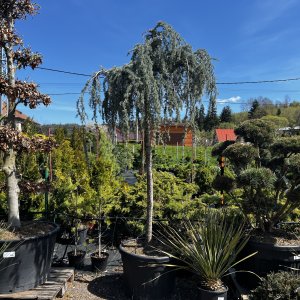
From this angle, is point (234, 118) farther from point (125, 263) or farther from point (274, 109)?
point (125, 263)

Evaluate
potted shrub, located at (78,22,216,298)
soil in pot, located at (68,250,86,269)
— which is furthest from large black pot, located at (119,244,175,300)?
soil in pot, located at (68,250,86,269)

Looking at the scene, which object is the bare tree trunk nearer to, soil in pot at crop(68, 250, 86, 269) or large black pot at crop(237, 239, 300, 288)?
soil in pot at crop(68, 250, 86, 269)

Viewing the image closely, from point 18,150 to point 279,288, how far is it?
298cm

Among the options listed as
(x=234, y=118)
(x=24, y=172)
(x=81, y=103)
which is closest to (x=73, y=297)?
(x=81, y=103)

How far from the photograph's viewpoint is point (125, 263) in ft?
12.8

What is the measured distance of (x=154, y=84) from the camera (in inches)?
143

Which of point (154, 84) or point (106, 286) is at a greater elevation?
point (154, 84)

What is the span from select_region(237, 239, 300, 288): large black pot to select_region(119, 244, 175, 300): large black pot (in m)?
0.88

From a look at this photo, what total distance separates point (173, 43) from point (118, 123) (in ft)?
3.51

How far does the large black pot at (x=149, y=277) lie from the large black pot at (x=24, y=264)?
925 millimetres

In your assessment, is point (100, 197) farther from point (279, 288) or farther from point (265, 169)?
point (279, 288)

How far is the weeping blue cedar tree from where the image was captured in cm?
366

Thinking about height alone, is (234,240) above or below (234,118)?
below

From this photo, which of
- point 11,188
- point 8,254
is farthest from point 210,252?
point 11,188
